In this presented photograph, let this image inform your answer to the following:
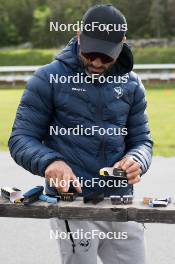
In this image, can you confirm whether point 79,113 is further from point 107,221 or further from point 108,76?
point 107,221

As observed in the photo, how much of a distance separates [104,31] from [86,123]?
42 cm

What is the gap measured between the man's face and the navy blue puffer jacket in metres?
0.05

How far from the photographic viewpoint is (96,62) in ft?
9.49

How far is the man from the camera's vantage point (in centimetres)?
290

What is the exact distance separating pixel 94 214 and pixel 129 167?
248 millimetres

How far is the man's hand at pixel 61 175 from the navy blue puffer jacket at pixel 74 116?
115 mm

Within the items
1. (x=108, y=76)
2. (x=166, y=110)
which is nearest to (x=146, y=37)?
(x=166, y=110)

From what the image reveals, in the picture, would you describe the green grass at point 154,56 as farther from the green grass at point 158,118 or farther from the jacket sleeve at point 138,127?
the jacket sleeve at point 138,127

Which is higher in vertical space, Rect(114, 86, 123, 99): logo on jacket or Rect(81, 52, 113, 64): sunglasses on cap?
Rect(81, 52, 113, 64): sunglasses on cap

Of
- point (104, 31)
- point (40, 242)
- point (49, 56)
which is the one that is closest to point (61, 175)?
point (104, 31)

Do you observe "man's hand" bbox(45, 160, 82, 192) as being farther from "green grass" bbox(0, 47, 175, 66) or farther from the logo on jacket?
"green grass" bbox(0, 47, 175, 66)

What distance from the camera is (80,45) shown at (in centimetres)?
291

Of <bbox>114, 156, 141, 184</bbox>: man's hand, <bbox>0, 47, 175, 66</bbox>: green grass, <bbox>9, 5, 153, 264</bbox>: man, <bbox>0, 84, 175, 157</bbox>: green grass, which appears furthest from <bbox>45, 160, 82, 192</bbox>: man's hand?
<bbox>0, 47, 175, 66</bbox>: green grass

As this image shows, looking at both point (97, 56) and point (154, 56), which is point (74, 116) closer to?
point (97, 56)
